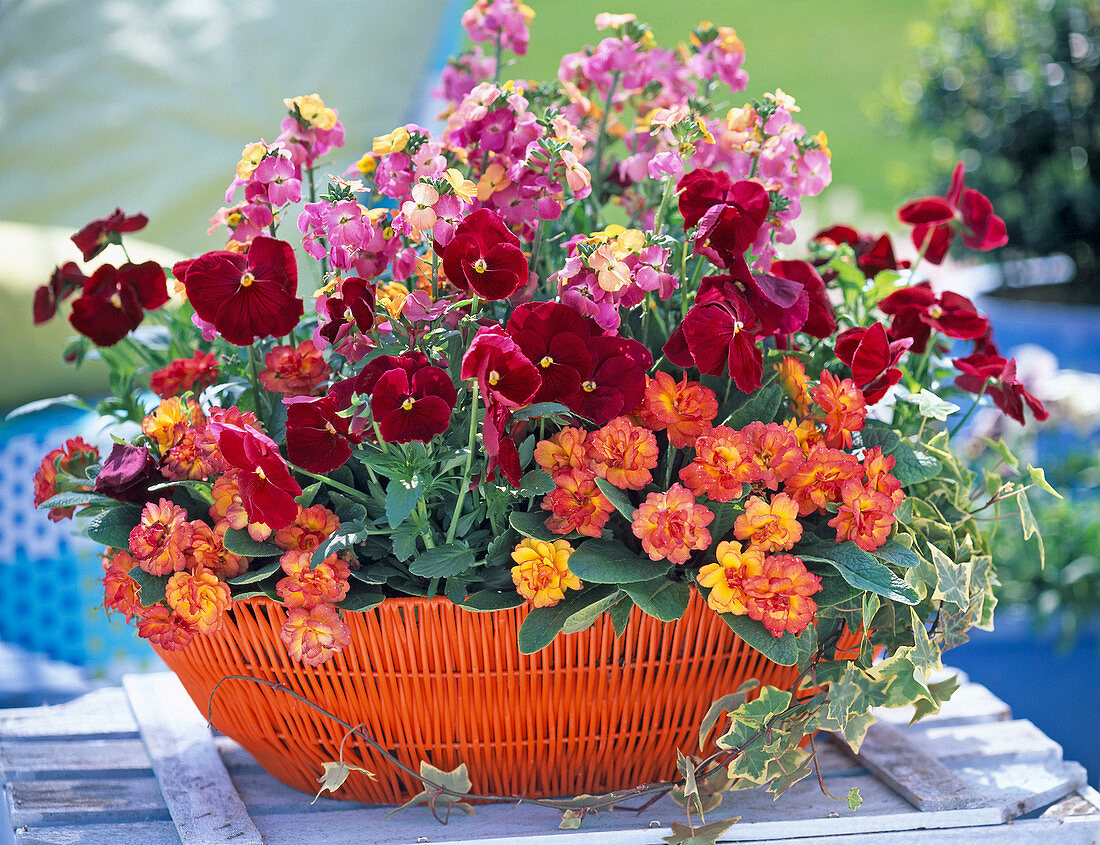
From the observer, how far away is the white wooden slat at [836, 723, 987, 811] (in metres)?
0.80

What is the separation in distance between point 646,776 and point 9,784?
485mm

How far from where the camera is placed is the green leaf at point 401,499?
2.10ft

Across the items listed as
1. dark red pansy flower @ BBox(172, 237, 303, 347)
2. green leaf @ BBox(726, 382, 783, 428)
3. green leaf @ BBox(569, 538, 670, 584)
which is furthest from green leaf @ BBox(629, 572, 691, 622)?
dark red pansy flower @ BBox(172, 237, 303, 347)

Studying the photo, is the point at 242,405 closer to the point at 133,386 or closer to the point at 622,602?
the point at 133,386

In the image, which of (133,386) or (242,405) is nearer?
(242,405)

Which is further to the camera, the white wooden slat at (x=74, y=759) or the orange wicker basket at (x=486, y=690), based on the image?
the white wooden slat at (x=74, y=759)

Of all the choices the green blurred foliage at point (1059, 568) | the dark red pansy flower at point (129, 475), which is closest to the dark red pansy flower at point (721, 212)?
the dark red pansy flower at point (129, 475)

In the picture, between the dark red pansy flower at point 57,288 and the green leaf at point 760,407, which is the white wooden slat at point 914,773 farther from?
the dark red pansy flower at point 57,288

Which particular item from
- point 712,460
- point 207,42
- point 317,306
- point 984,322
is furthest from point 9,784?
point 207,42

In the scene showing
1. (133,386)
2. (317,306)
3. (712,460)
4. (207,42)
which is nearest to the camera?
(712,460)

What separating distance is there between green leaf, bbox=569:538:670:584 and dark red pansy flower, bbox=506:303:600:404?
97 millimetres

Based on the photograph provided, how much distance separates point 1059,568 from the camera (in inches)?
68.7

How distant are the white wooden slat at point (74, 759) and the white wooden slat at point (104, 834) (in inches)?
3.3

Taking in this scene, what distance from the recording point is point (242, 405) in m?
0.79
